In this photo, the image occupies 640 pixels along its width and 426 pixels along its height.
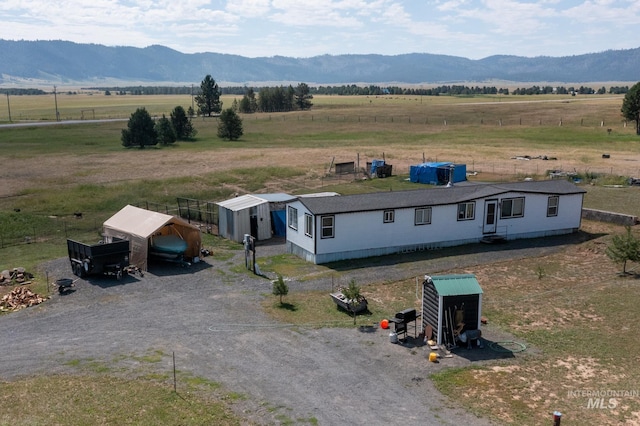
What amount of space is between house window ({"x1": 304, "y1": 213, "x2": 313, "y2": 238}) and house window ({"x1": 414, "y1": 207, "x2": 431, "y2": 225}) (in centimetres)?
618

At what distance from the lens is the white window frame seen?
107 feet

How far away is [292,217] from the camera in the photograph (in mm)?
33000

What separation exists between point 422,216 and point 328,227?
229 inches

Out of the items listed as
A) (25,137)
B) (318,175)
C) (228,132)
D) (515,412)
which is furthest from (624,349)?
(25,137)

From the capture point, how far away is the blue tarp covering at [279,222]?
37.4 m

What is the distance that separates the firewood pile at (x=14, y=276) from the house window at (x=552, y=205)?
29840 mm

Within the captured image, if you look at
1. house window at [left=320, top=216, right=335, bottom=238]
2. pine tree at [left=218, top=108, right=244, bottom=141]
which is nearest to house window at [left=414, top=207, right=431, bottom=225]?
house window at [left=320, top=216, right=335, bottom=238]

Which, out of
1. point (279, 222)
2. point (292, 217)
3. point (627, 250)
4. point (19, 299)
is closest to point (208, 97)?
point (279, 222)

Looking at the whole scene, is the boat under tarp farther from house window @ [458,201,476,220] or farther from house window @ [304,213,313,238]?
house window @ [458,201,476,220]

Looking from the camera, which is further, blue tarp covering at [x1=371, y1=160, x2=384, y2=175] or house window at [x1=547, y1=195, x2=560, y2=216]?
blue tarp covering at [x1=371, y1=160, x2=384, y2=175]

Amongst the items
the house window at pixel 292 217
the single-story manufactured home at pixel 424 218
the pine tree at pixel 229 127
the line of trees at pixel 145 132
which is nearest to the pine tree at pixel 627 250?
the single-story manufactured home at pixel 424 218

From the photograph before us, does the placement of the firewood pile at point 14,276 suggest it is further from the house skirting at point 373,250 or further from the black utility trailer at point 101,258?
the house skirting at point 373,250

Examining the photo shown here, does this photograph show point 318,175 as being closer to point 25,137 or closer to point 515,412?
point 515,412

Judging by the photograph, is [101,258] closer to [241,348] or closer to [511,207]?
[241,348]
